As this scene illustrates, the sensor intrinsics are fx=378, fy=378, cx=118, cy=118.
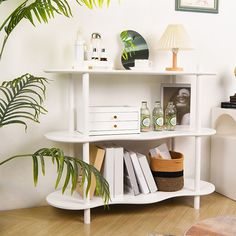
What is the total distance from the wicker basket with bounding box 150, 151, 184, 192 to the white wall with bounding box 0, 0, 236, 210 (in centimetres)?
40

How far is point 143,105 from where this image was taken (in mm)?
2451

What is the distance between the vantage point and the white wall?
234cm

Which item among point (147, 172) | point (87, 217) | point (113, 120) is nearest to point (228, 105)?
point (147, 172)

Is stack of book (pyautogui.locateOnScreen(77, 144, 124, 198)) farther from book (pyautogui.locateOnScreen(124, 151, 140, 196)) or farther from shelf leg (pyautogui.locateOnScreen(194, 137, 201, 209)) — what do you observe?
shelf leg (pyautogui.locateOnScreen(194, 137, 201, 209))

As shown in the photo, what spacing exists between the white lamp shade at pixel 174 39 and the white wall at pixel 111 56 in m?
0.21

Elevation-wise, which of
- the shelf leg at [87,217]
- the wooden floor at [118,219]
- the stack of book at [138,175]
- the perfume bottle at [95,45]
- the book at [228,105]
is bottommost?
the wooden floor at [118,219]

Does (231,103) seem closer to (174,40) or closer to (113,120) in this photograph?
(174,40)

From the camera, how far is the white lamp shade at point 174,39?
93.1 inches

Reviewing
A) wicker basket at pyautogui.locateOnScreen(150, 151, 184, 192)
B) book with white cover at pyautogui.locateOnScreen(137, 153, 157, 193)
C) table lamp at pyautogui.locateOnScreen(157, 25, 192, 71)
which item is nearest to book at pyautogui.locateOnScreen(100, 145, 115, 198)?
book with white cover at pyautogui.locateOnScreen(137, 153, 157, 193)

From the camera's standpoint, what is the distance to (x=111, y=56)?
8.23 feet

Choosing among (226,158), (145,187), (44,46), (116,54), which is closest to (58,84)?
(44,46)

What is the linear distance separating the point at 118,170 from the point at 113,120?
0.30m

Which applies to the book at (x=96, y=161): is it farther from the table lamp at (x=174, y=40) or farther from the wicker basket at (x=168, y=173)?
the table lamp at (x=174, y=40)

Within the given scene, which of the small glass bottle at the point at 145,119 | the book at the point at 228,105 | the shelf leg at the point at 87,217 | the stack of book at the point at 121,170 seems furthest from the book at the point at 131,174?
the book at the point at 228,105
